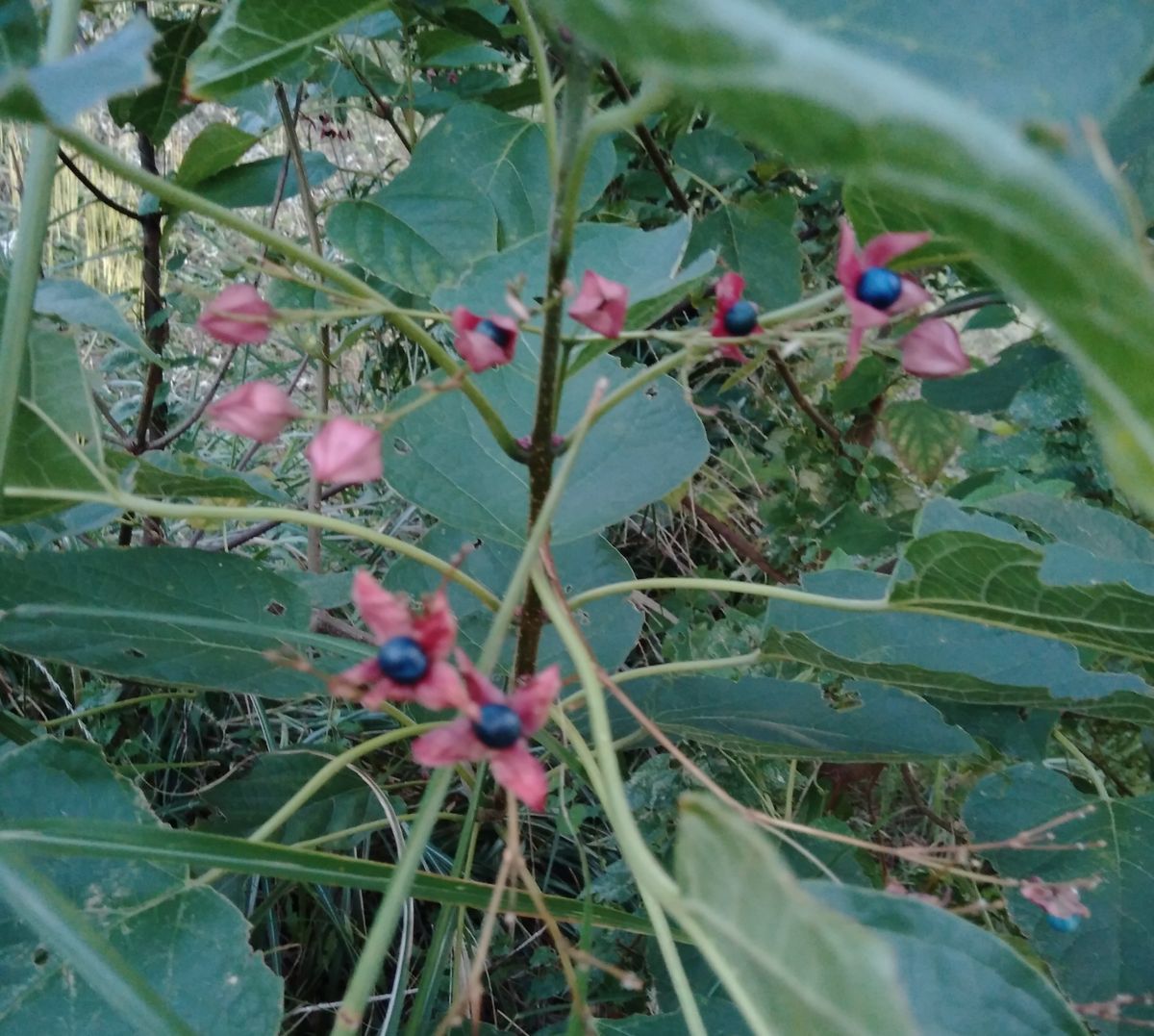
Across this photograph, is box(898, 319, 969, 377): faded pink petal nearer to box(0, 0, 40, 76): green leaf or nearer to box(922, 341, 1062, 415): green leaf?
box(0, 0, 40, 76): green leaf

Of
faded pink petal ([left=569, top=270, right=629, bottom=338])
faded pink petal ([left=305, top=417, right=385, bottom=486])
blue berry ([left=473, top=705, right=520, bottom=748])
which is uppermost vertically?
faded pink petal ([left=569, top=270, right=629, bottom=338])

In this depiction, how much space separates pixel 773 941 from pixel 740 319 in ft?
0.82

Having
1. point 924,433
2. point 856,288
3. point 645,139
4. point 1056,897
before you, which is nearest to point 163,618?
point 856,288

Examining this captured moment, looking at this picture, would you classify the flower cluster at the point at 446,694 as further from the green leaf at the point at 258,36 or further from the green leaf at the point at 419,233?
the green leaf at the point at 419,233

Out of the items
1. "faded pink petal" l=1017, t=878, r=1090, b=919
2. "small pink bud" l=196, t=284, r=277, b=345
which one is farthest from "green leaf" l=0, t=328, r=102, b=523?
"faded pink petal" l=1017, t=878, r=1090, b=919

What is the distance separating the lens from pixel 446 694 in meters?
0.30

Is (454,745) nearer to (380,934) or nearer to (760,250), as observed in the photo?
(380,934)

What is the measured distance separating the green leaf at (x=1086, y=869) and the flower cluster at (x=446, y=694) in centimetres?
42

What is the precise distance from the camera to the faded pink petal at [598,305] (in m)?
0.35

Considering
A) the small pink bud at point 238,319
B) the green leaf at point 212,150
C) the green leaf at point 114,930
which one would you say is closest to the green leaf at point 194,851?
the green leaf at point 114,930

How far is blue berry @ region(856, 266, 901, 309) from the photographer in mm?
346

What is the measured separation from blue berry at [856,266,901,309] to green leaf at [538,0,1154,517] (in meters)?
0.20

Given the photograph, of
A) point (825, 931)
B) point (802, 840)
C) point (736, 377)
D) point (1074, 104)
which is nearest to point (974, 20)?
point (1074, 104)

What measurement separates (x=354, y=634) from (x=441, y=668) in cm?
45
